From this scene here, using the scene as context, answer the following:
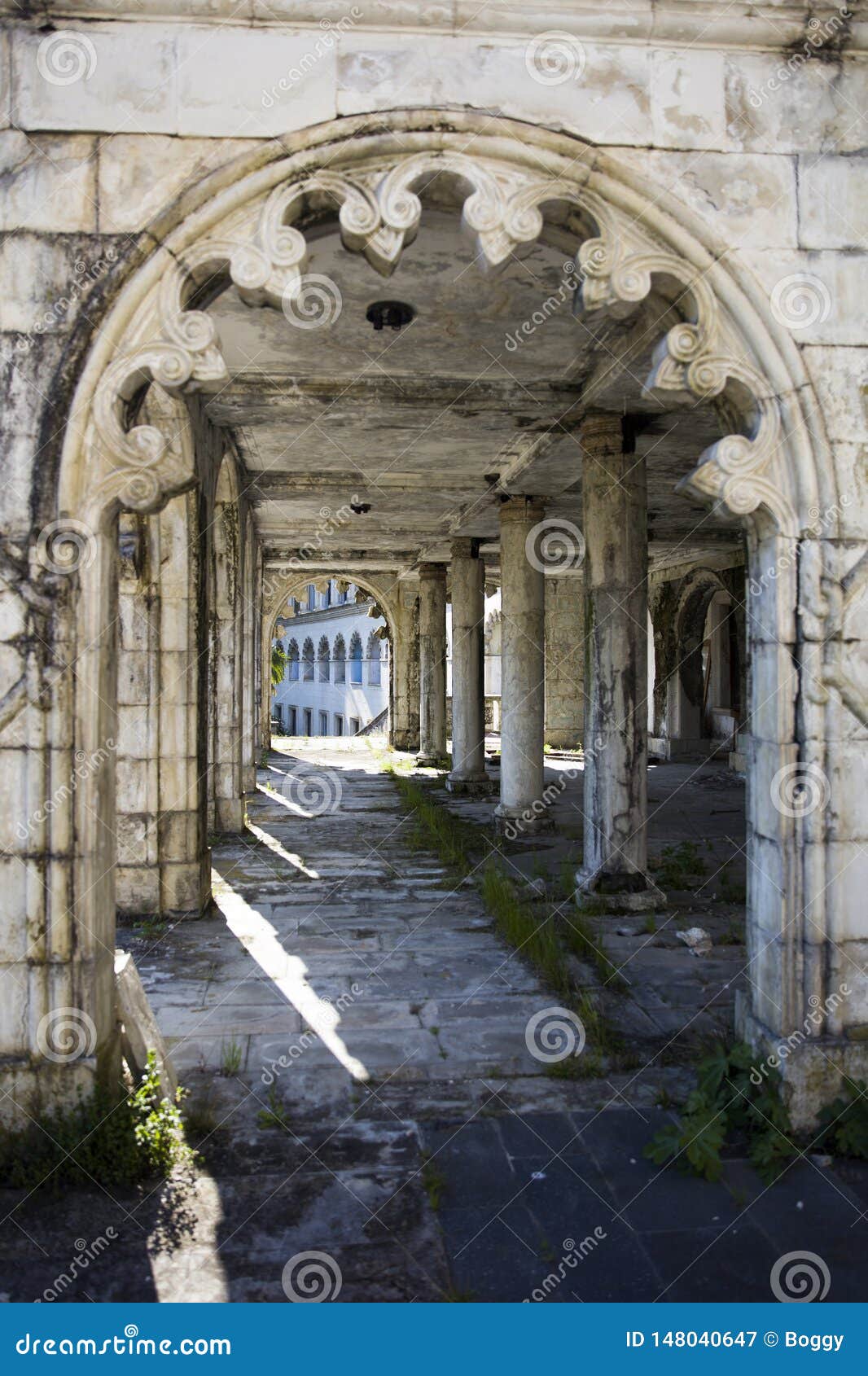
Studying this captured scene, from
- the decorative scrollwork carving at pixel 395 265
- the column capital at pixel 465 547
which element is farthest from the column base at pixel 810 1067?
the column capital at pixel 465 547

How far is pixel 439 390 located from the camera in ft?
24.8

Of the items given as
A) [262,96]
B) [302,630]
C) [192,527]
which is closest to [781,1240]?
[262,96]

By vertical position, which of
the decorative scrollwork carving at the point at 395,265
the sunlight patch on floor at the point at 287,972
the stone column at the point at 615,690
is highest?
the decorative scrollwork carving at the point at 395,265

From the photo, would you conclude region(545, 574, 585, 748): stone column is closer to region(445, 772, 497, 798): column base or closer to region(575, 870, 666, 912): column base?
region(445, 772, 497, 798): column base

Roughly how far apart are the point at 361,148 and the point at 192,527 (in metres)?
3.78

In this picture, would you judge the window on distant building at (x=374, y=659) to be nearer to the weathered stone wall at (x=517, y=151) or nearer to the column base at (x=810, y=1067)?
the weathered stone wall at (x=517, y=151)

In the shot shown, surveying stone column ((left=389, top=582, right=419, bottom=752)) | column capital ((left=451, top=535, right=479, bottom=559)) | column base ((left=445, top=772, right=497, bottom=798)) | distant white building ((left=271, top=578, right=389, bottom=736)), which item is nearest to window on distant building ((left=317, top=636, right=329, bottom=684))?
distant white building ((left=271, top=578, right=389, bottom=736))

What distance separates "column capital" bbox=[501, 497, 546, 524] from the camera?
1066 centimetres

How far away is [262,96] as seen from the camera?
347 cm

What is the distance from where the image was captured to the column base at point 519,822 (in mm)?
10219

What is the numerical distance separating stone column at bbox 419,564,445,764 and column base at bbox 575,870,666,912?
397 inches

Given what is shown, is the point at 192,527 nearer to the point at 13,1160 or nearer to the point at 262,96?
the point at 262,96

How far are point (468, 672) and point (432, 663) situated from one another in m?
3.69

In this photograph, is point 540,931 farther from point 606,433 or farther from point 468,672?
point 468,672
